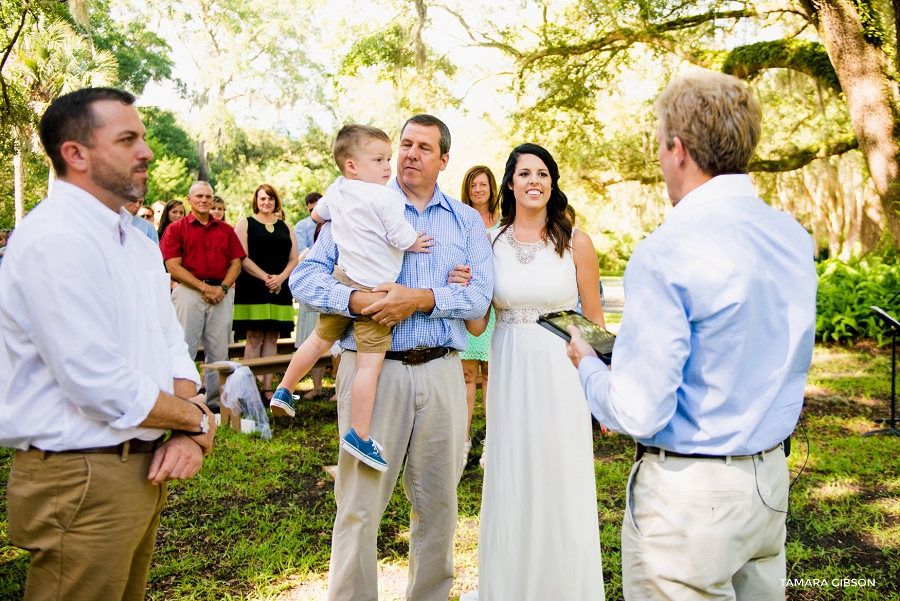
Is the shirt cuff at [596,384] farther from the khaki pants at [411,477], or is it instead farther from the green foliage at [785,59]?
the green foliage at [785,59]

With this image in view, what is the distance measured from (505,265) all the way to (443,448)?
977 mm

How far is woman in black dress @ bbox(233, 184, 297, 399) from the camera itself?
7598 millimetres

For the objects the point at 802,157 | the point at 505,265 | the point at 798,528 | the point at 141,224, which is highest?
the point at 802,157

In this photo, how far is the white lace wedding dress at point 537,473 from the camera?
321cm

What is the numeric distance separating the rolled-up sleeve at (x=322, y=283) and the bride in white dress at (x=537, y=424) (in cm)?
72

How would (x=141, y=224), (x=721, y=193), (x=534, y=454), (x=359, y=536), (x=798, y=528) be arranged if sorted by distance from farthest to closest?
(x=141, y=224) < (x=798, y=528) < (x=534, y=454) < (x=359, y=536) < (x=721, y=193)

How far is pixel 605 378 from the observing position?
1956 mm

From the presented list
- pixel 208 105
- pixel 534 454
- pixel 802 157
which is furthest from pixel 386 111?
pixel 534 454

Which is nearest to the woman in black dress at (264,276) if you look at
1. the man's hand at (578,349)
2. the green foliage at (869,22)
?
the man's hand at (578,349)

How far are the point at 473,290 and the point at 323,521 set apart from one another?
2.14m

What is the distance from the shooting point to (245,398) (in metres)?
6.46

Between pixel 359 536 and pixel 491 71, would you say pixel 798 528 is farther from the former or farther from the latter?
pixel 491 71

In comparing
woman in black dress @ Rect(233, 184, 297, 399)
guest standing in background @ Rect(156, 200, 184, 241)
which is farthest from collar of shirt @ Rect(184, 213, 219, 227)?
guest standing in background @ Rect(156, 200, 184, 241)

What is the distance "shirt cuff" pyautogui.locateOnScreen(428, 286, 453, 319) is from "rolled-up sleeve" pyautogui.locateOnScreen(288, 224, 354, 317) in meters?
0.37
